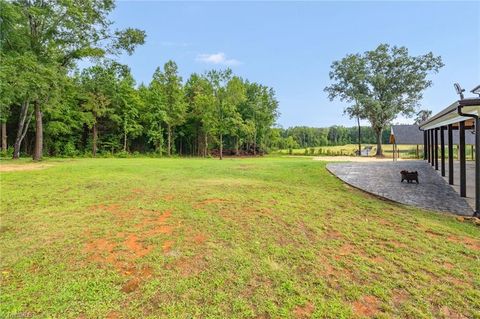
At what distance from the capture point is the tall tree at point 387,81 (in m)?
28.7

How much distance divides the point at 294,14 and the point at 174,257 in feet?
50.0

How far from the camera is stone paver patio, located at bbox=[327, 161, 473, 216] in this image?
712 cm

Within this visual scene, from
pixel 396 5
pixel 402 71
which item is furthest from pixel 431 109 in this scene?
pixel 396 5

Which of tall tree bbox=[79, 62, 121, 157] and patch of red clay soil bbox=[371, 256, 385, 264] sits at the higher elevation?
tall tree bbox=[79, 62, 121, 157]

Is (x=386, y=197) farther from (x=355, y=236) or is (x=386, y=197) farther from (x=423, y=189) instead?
(x=355, y=236)

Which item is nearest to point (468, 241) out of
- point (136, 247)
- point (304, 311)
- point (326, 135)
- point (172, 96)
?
point (304, 311)

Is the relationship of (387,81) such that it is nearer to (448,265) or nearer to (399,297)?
(448,265)

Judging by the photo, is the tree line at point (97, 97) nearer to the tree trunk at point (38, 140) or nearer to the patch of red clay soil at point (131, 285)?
the tree trunk at point (38, 140)

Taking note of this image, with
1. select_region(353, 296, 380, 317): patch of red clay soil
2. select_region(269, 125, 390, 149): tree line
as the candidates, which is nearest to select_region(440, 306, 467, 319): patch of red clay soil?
select_region(353, 296, 380, 317): patch of red clay soil

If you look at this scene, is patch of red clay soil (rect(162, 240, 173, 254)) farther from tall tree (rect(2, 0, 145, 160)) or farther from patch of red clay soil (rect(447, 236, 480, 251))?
tall tree (rect(2, 0, 145, 160))

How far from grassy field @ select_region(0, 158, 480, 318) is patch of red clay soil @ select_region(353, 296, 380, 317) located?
1 cm

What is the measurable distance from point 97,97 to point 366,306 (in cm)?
2917

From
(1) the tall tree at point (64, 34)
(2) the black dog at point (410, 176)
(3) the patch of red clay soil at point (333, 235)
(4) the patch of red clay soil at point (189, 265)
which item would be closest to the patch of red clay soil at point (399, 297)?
(3) the patch of red clay soil at point (333, 235)

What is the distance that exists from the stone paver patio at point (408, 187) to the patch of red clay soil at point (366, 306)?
553cm
